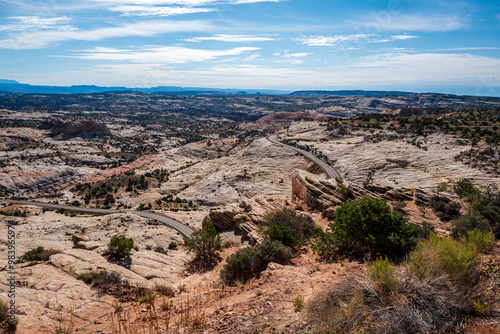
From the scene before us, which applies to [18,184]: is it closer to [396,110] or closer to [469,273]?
[469,273]

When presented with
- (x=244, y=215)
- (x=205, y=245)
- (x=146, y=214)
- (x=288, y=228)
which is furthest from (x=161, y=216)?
(x=288, y=228)

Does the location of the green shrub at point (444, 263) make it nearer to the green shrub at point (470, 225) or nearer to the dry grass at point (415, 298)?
the dry grass at point (415, 298)

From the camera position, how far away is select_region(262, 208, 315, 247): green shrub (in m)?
13.8

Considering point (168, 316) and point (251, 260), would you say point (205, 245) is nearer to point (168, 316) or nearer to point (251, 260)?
point (251, 260)

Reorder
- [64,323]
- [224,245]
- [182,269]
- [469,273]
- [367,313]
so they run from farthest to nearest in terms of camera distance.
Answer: [224,245] < [182,269] < [64,323] < [469,273] < [367,313]

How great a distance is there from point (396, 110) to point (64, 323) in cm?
15555

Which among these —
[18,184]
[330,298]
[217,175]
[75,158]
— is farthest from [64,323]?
[75,158]

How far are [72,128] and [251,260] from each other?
138589mm

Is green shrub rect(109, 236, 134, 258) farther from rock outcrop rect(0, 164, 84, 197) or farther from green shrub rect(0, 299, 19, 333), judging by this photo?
rock outcrop rect(0, 164, 84, 197)

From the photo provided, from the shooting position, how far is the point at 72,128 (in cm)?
12031

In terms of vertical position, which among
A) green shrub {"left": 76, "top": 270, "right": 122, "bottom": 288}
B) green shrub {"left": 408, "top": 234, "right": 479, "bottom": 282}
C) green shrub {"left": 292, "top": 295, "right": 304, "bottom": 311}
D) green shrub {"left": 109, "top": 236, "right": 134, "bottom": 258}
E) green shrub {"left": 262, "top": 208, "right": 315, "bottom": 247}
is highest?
green shrub {"left": 408, "top": 234, "right": 479, "bottom": 282}

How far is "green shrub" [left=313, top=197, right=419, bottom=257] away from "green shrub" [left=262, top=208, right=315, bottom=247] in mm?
2491

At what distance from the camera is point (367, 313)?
5.36 metres

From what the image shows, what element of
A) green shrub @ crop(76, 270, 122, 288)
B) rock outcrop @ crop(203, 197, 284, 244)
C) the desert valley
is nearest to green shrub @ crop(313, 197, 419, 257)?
the desert valley
